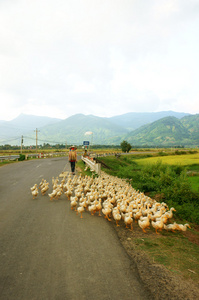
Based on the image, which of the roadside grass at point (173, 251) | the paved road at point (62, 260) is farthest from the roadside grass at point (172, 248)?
the paved road at point (62, 260)

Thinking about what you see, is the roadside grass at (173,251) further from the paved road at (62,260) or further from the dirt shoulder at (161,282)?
the paved road at (62,260)

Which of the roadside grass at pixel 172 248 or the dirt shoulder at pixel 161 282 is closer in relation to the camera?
the dirt shoulder at pixel 161 282

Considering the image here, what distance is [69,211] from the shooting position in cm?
850

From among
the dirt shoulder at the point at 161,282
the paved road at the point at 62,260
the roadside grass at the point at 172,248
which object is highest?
the paved road at the point at 62,260

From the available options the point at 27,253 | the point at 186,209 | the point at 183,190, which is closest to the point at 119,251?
the point at 27,253

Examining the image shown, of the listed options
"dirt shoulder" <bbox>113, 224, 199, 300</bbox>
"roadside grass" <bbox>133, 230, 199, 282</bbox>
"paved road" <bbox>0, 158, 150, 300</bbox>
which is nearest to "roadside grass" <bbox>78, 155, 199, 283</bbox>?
"roadside grass" <bbox>133, 230, 199, 282</bbox>

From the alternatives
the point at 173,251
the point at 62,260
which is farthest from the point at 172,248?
the point at 62,260

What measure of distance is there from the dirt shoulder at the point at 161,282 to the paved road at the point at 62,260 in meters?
0.20

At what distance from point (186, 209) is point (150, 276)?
6443mm

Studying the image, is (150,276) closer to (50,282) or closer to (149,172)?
(50,282)

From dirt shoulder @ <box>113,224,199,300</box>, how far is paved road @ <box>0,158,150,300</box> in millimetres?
198

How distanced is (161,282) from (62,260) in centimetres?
228

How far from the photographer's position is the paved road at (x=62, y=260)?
362 centimetres

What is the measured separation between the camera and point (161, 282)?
12.9ft
